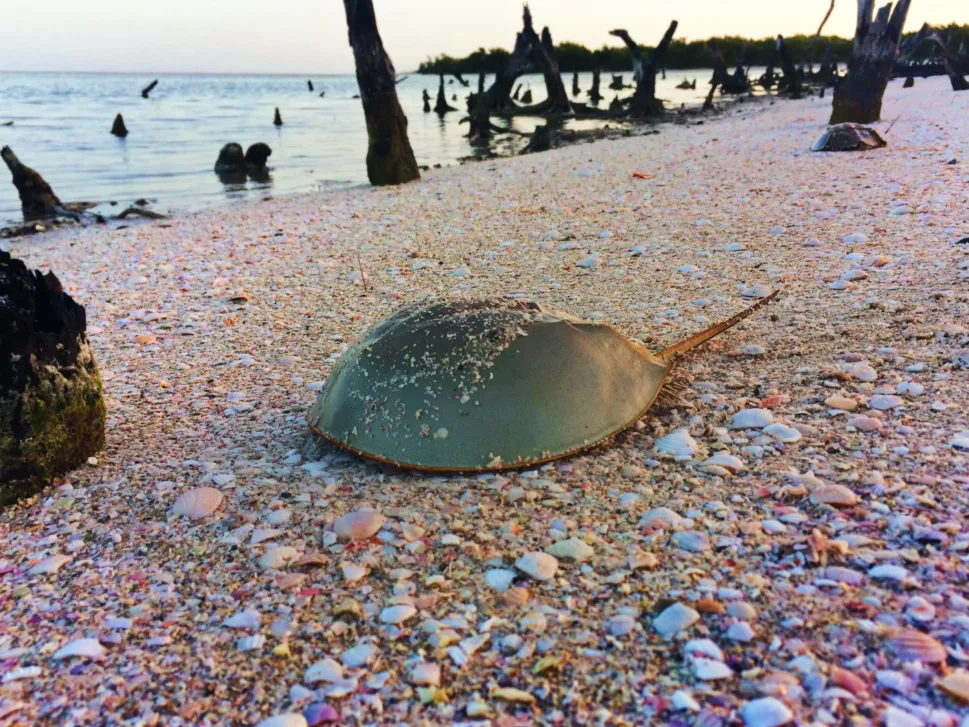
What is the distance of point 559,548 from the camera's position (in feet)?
6.02

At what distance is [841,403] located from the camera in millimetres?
2453

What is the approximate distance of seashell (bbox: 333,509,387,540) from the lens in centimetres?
196

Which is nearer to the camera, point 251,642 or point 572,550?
point 251,642

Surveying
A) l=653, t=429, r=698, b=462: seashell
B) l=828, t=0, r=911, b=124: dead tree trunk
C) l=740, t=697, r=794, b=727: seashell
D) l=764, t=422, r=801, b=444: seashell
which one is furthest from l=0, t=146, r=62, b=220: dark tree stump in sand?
l=828, t=0, r=911, b=124: dead tree trunk

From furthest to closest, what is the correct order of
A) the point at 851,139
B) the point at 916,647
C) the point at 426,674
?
1. the point at 851,139
2. the point at 426,674
3. the point at 916,647

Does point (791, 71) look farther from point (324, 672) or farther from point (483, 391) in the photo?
point (324, 672)

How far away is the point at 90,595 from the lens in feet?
5.94

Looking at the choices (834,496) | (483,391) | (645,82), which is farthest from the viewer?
(645,82)

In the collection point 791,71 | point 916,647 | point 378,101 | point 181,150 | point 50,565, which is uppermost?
point 791,71

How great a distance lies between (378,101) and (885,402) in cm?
785

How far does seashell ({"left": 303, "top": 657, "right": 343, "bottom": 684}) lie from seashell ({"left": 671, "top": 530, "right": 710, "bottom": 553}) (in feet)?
2.82

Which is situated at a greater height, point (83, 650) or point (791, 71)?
point (791, 71)

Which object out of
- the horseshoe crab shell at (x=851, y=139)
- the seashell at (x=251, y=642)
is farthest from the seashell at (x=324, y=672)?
the horseshoe crab shell at (x=851, y=139)

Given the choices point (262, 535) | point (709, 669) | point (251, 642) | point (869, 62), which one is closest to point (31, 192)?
point (262, 535)
